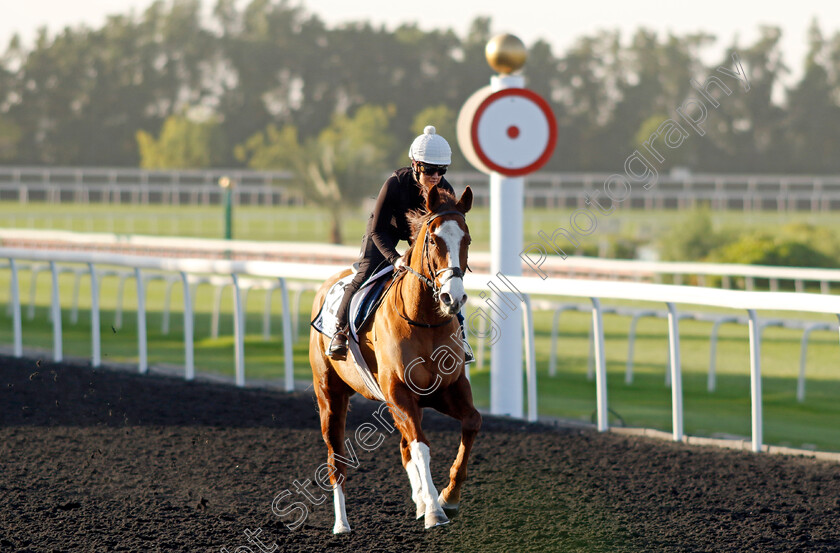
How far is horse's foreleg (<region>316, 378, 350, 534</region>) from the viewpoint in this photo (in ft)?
14.6

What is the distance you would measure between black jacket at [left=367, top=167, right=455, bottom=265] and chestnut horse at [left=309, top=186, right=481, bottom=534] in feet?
0.71

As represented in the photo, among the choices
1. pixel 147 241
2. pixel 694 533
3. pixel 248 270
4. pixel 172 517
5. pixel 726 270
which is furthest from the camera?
pixel 147 241

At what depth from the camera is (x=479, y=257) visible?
1235 centimetres

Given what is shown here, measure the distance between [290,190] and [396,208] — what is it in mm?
26366

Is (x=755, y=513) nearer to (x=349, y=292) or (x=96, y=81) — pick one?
(x=349, y=292)

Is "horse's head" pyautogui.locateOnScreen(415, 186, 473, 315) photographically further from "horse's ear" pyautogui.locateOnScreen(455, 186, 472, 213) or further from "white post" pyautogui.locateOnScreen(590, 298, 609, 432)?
"white post" pyautogui.locateOnScreen(590, 298, 609, 432)

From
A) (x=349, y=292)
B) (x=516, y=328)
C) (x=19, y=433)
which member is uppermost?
(x=349, y=292)

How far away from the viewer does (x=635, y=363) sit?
10234 millimetres

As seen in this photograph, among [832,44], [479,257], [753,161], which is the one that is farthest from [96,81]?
[479,257]

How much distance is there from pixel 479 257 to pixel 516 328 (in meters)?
5.43

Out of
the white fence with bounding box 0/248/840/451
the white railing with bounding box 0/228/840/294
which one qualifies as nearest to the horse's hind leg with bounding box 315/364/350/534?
the white fence with bounding box 0/248/840/451

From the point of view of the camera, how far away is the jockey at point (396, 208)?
4.17m

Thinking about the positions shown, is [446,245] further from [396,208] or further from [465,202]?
[396,208]

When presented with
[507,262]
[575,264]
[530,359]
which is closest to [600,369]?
[530,359]
